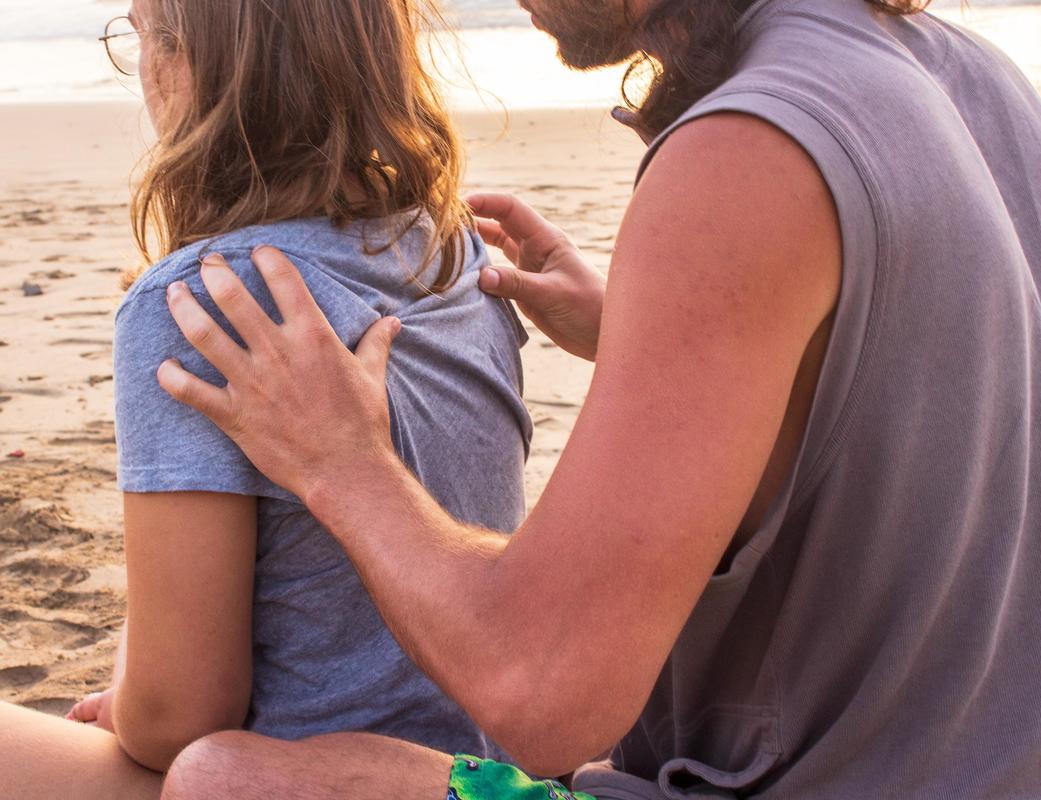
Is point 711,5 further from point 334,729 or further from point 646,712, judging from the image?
point 334,729

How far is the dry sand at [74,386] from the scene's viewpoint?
3.01 meters

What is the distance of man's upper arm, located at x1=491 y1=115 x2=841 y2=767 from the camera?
112cm

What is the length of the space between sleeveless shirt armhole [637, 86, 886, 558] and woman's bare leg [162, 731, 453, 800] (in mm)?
586

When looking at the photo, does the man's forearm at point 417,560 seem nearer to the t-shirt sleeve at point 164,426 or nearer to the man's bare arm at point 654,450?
the man's bare arm at point 654,450

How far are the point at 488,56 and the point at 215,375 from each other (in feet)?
56.7

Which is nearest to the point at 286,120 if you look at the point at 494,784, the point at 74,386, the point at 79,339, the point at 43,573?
the point at 494,784

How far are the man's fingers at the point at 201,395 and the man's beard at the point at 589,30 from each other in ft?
2.16

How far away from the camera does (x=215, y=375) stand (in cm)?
154

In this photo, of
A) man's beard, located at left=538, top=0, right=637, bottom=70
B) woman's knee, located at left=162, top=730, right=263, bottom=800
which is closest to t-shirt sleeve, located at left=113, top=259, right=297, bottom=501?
woman's knee, located at left=162, top=730, right=263, bottom=800

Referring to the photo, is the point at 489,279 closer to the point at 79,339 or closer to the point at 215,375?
the point at 215,375

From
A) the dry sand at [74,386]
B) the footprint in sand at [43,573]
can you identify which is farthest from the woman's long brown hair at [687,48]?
the footprint in sand at [43,573]

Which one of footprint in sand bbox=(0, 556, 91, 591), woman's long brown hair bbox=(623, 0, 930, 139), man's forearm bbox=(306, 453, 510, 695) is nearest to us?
man's forearm bbox=(306, 453, 510, 695)

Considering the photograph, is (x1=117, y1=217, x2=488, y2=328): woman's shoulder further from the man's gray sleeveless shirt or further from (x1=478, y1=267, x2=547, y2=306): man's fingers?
the man's gray sleeveless shirt

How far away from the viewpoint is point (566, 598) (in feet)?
3.84
